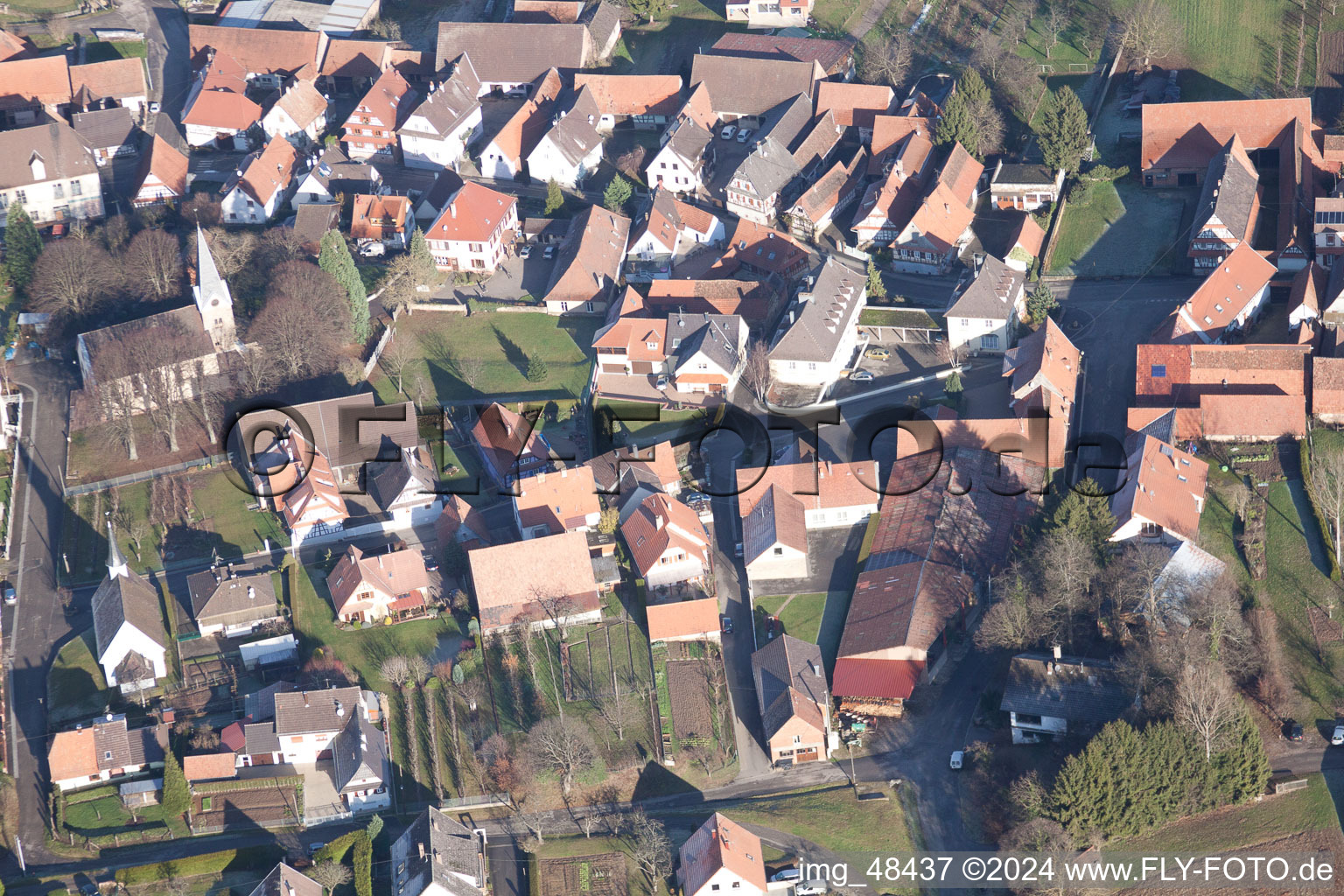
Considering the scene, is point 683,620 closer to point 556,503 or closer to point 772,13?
point 556,503

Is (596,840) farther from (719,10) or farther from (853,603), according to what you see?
(719,10)

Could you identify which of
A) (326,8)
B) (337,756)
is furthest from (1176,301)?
(326,8)

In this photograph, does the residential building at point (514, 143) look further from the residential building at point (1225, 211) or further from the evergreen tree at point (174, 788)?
the evergreen tree at point (174, 788)

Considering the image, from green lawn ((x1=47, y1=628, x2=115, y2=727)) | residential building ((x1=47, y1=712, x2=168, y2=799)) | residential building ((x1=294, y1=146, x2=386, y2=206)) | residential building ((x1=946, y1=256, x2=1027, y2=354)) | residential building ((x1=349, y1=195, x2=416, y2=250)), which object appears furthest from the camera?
residential building ((x1=294, y1=146, x2=386, y2=206))

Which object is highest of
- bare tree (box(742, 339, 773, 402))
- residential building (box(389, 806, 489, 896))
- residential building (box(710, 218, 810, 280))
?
residential building (box(710, 218, 810, 280))


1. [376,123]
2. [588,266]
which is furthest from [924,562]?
[376,123]

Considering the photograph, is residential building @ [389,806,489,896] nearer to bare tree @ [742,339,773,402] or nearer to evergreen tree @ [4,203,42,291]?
bare tree @ [742,339,773,402]

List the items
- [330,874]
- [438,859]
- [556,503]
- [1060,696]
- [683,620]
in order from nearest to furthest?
[438,859], [330,874], [1060,696], [683,620], [556,503]

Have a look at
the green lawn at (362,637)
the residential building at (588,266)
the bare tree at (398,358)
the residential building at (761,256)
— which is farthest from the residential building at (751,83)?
the green lawn at (362,637)

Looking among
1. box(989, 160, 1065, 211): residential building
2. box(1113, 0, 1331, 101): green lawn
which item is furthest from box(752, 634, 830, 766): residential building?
box(1113, 0, 1331, 101): green lawn
